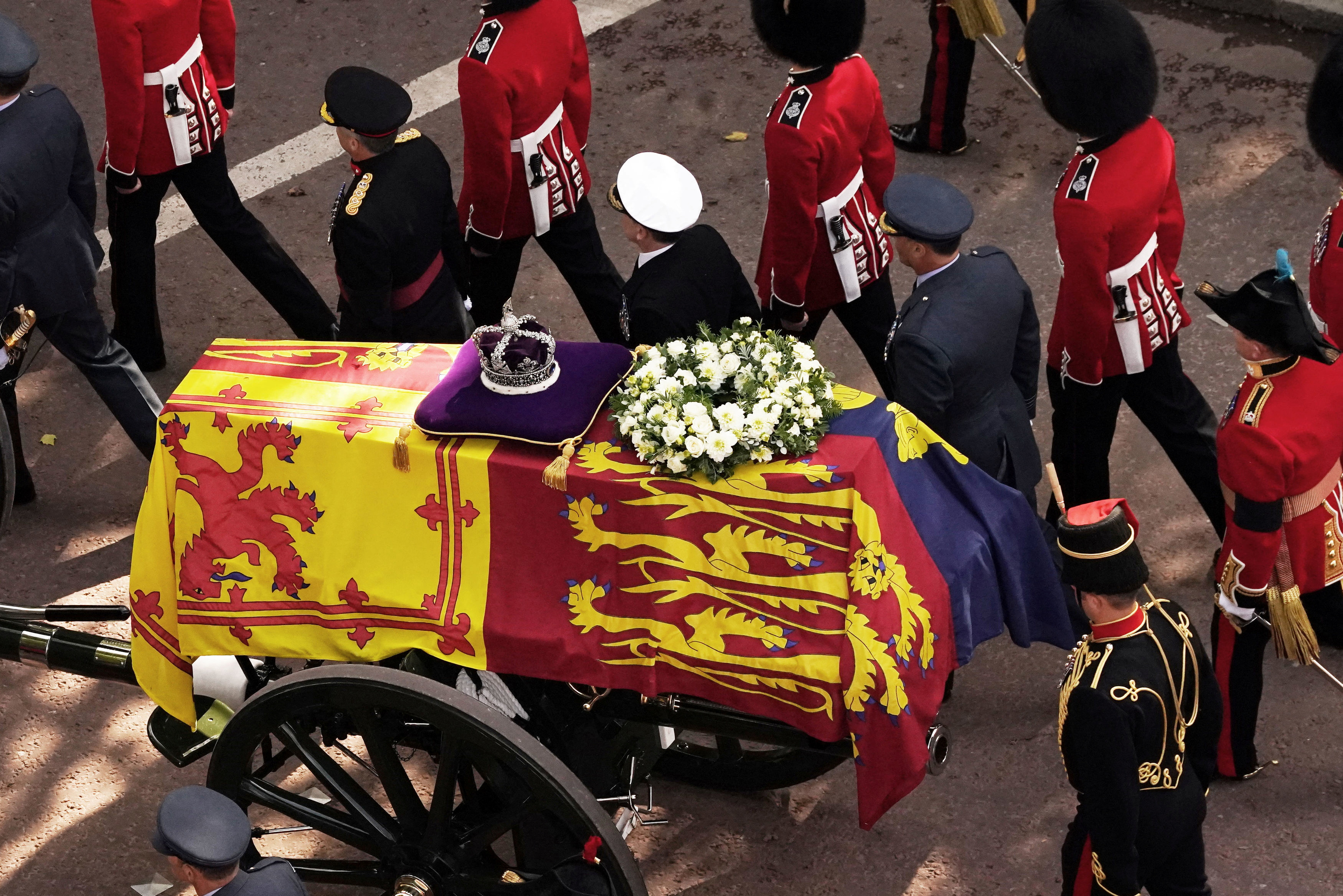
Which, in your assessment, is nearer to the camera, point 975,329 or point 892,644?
point 892,644

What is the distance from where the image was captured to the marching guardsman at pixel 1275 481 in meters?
3.85

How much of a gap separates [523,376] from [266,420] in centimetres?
65

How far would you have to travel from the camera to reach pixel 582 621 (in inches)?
141

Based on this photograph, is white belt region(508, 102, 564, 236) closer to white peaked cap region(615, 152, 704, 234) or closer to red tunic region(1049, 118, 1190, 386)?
white peaked cap region(615, 152, 704, 234)

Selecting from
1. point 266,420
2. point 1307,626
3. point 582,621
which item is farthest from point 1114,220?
point 266,420

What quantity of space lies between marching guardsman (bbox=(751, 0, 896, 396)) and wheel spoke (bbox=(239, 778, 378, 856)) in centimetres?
235

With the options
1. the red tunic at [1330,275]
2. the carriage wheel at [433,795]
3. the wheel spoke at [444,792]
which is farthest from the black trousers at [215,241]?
the red tunic at [1330,275]

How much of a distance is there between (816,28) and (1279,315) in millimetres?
1912

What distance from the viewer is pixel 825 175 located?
5121 mm

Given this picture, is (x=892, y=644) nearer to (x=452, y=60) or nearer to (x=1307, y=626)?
(x=1307, y=626)

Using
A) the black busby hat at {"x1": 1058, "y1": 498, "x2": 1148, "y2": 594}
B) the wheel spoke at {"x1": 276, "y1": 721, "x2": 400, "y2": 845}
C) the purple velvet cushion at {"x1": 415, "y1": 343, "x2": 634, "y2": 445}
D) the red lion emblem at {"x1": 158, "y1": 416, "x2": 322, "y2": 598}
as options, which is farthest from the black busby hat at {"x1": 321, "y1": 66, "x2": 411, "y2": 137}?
the black busby hat at {"x1": 1058, "y1": 498, "x2": 1148, "y2": 594}

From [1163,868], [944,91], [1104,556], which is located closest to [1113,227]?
[1104,556]

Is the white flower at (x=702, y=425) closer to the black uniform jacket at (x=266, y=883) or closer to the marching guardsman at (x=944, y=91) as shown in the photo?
the black uniform jacket at (x=266, y=883)

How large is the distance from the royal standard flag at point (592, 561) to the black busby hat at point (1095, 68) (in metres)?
1.45
